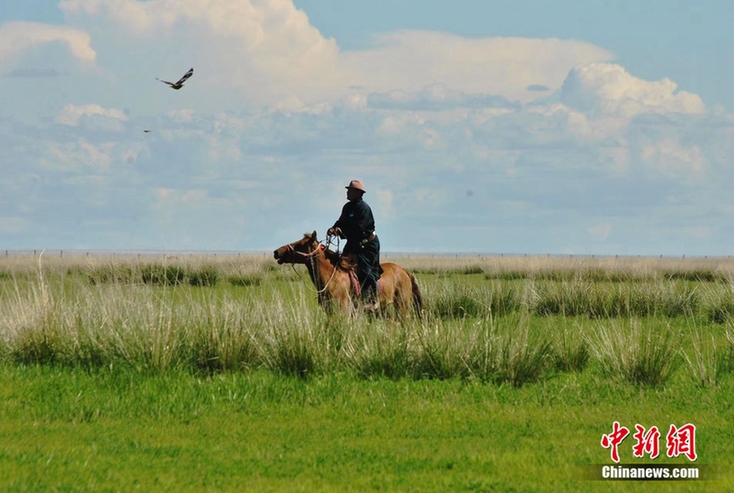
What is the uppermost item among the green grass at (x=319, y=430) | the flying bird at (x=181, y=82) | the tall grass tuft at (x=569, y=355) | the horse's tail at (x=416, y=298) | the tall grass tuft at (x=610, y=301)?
the flying bird at (x=181, y=82)

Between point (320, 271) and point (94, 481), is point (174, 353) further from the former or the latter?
point (94, 481)

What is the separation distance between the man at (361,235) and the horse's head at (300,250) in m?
0.36

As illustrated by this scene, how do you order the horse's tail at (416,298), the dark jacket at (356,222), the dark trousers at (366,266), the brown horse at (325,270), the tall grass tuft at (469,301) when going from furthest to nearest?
the tall grass tuft at (469,301)
the horse's tail at (416,298)
the dark trousers at (366,266)
the dark jacket at (356,222)
the brown horse at (325,270)

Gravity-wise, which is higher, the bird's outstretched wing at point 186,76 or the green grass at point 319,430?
the bird's outstretched wing at point 186,76

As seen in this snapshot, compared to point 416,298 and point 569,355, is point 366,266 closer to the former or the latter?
point 416,298

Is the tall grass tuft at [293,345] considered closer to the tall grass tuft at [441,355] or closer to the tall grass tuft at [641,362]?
the tall grass tuft at [441,355]

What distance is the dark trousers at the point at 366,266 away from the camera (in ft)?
51.9

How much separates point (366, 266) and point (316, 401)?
566 cm

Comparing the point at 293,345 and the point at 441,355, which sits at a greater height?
the point at 293,345

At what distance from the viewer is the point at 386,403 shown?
10.3 meters

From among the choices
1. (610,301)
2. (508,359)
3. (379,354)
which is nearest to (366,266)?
(379,354)

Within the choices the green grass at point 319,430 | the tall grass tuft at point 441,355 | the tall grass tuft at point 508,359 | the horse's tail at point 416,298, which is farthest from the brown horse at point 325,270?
the green grass at point 319,430

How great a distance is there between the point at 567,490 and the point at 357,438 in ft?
8.01

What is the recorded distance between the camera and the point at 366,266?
15.8 metres
